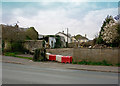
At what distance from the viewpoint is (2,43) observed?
85.4ft

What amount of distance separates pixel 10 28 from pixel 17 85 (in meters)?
21.0

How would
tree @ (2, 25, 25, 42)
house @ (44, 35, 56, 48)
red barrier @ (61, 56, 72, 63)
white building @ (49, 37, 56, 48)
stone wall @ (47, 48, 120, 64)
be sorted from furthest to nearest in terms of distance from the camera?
1. white building @ (49, 37, 56, 48)
2. house @ (44, 35, 56, 48)
3. tree @ (2, 25, 25, 42)
4. red barrier @ (61, 56, 72, 63)
5. stone wall @ (47, 48, 120, 64)

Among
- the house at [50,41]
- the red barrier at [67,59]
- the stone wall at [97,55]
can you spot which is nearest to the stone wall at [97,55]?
the stone wall at [97,55]

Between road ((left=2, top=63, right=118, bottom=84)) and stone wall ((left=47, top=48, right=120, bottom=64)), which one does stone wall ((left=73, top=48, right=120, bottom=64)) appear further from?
road ((left=2, top=63, right=118, bottom=84))

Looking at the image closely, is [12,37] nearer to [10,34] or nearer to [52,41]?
[10,34]

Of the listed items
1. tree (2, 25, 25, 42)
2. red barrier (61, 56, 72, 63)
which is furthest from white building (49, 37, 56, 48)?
red barrier (61, 56, 72, 63)

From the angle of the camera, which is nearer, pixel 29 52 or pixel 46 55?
pixel 46 55

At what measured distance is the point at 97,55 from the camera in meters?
15.6

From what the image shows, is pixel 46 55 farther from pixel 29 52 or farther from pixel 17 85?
pixel 17 85

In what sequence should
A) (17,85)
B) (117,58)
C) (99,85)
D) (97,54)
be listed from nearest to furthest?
(17,85) < (99,85) < (117,58) < (97,54)

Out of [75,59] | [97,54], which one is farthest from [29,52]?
[97,54]

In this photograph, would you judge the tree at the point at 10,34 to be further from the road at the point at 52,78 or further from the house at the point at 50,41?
the road at the point at 52,78

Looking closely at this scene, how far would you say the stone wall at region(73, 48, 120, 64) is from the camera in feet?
48.8

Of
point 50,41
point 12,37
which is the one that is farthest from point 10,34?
point 50,41
